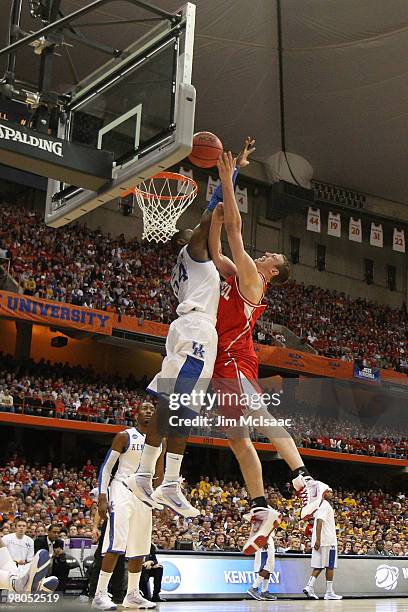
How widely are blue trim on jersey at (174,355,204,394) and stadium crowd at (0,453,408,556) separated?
7.51 metres

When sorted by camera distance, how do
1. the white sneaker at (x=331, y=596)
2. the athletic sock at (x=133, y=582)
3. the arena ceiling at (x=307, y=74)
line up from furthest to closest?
the arena ceiling at (x=307, y=74)
the white sneaker at (x=331, y=596)
the athletic sock at (x=133, y=582)

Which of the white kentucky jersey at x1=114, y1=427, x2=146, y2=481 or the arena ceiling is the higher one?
the arena ceiling

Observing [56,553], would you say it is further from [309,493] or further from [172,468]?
[309,493]

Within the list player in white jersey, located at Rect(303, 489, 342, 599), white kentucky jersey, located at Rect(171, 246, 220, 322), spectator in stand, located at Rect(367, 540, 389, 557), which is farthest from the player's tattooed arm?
spectator in stand, located at Rect(367, 540, 389, 557)

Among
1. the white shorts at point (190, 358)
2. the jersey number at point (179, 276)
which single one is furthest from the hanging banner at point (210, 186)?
the white shorts at point (190, 358)

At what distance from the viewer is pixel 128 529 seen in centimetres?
878

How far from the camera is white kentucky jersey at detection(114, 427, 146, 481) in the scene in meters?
9.36

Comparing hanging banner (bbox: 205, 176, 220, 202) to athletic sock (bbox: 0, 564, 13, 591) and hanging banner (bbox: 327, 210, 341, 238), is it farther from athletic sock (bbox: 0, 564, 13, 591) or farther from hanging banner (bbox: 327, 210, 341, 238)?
athletic sock (bbox: 0, 564, 13, 591)

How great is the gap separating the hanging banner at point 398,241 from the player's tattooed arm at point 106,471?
93.6 ft

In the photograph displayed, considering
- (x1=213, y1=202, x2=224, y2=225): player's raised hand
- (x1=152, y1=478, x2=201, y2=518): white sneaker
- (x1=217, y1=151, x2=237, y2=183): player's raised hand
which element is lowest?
(x1=152, y1=478, x2=201, y2=518): white sneaker

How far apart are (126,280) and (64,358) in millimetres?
4886

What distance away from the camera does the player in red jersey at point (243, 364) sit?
5.64 m

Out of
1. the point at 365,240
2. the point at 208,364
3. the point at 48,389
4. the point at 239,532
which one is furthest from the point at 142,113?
the point at 365,240

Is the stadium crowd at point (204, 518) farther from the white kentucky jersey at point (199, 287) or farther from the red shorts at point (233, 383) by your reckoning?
the white kentucky jersey at point (199, 287)
